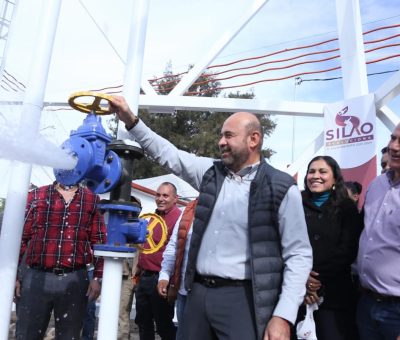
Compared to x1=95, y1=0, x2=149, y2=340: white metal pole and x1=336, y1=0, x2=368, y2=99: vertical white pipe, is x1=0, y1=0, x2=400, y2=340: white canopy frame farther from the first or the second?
x1=95, y1=0, x2=149, y2=340: white metal pole

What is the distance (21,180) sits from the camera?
2424 mm

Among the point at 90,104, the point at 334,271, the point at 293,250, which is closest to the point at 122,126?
the point at 90,104

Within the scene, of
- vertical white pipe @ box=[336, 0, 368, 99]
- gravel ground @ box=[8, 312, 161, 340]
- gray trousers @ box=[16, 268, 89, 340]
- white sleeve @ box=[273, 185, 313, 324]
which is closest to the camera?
white sleeve @ box=[273, 185, 313, 324]

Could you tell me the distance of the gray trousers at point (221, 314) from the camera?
6.55 feet

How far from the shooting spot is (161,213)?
4.82 meters

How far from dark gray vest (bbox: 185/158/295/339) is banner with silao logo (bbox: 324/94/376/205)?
2812 millimetres

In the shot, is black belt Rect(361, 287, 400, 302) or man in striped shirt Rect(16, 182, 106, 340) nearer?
black belt Rect(361, 287, 400, 302)

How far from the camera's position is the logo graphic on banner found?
4695 mm

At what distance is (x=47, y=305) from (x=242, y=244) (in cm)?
167

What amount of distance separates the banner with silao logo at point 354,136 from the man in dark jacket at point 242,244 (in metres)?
2.76

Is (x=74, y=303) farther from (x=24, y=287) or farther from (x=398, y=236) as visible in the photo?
(x=398, y=236)

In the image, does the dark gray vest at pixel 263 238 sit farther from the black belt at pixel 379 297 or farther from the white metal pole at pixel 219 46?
the white metal pole at pixel 219 46

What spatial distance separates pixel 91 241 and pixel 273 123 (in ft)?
75.6

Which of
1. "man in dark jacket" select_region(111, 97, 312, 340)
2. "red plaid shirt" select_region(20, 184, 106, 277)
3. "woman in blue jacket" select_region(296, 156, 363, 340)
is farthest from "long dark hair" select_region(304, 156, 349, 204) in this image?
"red plaid shirt" select_region(20, 184, 106, 277)
